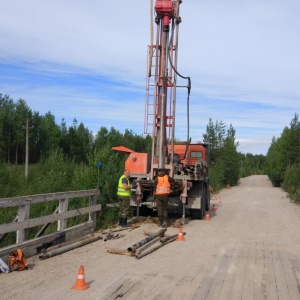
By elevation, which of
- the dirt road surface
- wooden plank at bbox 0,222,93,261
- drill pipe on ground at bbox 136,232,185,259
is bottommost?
the dirt road surface

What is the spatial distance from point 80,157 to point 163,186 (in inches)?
1910

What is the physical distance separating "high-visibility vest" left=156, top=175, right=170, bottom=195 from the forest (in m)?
1.96

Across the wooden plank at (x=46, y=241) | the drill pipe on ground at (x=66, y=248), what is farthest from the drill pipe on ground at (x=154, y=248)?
the wooden plank at (x=46, y=241)

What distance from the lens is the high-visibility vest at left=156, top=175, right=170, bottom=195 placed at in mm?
13109

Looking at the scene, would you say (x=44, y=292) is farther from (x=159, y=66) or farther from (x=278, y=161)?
(x=278, y=161)

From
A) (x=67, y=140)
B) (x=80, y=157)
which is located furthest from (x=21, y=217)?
(x=67, y=140)

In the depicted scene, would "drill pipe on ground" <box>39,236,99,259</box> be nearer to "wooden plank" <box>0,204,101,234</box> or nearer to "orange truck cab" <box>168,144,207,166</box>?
"wooden plank" <box>0,204,101,234</box>

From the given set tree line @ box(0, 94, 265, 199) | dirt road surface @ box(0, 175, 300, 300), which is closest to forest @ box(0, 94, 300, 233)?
tree line @ box(0, 94, 265, 199)

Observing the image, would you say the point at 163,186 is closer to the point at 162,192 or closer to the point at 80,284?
the point at 162,192

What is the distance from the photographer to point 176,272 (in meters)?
7.32

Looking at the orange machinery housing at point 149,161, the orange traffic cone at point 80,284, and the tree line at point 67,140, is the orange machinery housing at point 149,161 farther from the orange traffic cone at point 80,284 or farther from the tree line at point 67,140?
the tree line at point 67,140

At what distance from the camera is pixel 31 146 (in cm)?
8462

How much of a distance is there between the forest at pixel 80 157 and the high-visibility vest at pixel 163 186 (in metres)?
1.96

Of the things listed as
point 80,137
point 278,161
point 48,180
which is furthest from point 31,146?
point 48,180
